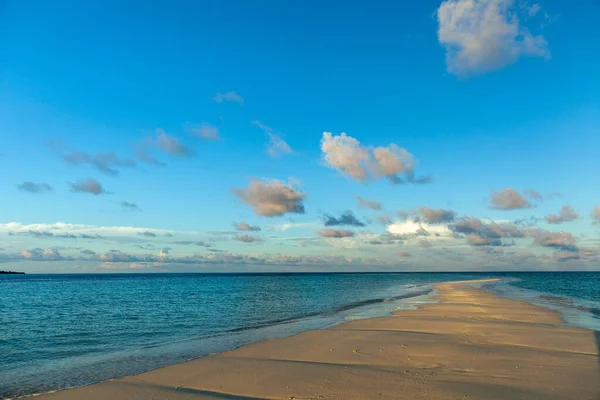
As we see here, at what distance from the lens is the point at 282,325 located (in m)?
25.4

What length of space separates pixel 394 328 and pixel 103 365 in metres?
14.1

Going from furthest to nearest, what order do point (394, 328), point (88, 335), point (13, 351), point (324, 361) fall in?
point (88, 335) < point (394, 328) < point (13, 351) < point (324, 361)

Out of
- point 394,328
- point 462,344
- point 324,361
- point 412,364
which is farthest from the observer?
point 394,328

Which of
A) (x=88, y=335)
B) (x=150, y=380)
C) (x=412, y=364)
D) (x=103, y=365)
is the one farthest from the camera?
(x=88, y=335)

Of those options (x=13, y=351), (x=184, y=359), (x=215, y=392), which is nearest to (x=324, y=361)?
(x=215, y=392)

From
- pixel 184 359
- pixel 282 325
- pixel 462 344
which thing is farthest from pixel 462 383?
pixel 282 325

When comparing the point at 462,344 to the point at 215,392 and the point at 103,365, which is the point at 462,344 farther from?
the point at 103,365

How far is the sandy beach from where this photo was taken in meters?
10.2

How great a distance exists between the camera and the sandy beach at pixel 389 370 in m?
10.2

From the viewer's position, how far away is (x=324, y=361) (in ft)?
45.1

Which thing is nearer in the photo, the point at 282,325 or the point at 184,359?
the point at 184,359

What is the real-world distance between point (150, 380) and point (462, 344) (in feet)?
39.3

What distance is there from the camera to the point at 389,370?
12.2 m

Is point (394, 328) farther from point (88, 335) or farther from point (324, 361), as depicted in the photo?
point (88, 335)
